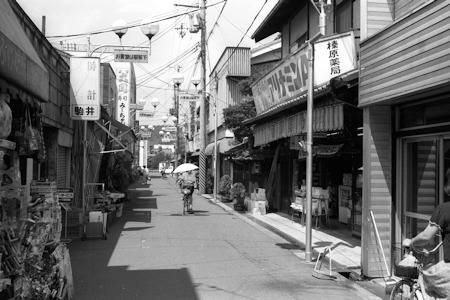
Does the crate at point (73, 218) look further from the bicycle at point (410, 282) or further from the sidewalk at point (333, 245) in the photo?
the bicycle at point (410, 282)

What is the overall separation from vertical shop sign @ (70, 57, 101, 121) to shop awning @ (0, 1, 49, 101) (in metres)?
7.10

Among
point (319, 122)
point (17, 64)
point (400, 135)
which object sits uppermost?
point (17, 64)

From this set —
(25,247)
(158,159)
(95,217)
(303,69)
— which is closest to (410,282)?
(25,247)

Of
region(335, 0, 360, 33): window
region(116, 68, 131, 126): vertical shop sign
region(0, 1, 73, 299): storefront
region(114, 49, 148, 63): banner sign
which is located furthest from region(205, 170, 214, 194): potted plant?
region(0, 1, 73, 299): storefront

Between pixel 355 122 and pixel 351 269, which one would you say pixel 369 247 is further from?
pixel 355 122

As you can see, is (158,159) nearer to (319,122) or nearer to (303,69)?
(303,69)

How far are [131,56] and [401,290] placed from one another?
38.4 feet

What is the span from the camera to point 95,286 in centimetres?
748

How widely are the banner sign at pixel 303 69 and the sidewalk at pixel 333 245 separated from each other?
3.95 m

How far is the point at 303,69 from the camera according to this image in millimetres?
12227

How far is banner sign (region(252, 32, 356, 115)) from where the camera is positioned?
10492 mm

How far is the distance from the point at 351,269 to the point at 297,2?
10.0 m

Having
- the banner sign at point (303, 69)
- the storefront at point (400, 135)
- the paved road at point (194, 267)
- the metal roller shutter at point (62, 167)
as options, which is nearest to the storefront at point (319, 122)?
the banner sign at point (303, 69)

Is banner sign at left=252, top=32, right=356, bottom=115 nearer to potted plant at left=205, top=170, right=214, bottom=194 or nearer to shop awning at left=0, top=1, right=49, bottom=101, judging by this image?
shop awning at left=0, top=1, right=49, bottom=101
